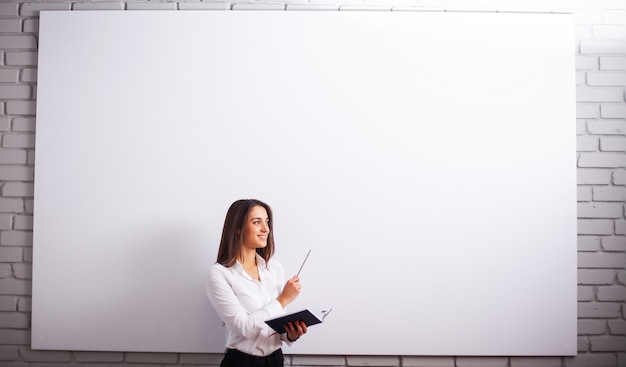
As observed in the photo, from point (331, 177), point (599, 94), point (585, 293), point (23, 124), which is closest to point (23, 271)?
point (23, 124)

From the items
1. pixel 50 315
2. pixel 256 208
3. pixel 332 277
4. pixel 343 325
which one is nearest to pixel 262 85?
pixel 256 208

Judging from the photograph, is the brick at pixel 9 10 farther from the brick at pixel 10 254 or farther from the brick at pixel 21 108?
the brick at pixel 10 254

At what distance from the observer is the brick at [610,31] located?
2189 mm

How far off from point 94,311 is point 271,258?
0.84m

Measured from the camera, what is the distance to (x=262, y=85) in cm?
215

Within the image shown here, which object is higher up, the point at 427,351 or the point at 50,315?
the point at 50,315

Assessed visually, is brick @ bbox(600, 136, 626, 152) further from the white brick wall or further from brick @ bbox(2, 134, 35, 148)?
brick @ bbox(2, 134, 35, 148)

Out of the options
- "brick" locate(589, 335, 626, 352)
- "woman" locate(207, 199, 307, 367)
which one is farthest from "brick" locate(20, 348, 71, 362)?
"brick" locate(589, 335, 626, 352)

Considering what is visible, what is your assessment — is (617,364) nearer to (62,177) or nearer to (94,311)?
(94,311)

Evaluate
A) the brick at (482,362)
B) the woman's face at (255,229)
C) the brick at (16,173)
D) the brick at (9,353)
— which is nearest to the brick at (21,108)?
the brick at (16,173)

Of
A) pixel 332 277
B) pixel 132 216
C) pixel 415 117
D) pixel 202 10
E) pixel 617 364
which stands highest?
pixel 202 10

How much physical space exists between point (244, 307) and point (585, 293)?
1546mm

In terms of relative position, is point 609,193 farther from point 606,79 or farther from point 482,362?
point 482,362

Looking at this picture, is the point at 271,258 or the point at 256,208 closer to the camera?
the point at 256,208
